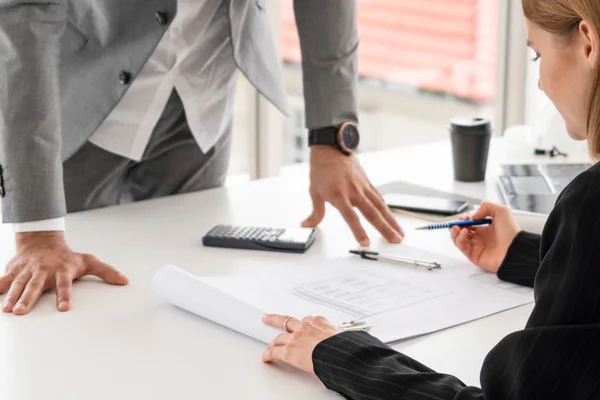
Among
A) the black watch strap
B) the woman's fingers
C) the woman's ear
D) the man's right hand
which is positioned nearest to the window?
the black watch strap

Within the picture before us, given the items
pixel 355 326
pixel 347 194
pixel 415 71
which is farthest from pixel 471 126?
pixel 415 71

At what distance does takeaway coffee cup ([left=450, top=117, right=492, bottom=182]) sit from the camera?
204cm

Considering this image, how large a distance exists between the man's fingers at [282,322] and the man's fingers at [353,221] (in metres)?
0.45

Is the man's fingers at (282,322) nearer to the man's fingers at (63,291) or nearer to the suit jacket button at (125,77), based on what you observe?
the man's fingers at (63,291)

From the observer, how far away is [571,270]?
2.81ft

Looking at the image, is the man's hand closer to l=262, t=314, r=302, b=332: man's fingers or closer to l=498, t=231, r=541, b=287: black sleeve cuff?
l=498, t=231, r=541, b=287: black sleeve cuff

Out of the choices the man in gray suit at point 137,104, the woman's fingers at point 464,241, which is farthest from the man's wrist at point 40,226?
the woman's fingers at point 464,241

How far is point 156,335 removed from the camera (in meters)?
1.18

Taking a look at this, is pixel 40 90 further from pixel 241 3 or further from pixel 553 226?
pixel 553 226

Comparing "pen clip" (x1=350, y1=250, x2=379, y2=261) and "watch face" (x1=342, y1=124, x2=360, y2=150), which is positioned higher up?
"watch face" (x1=342, y1=124, x2=360, y2=150)

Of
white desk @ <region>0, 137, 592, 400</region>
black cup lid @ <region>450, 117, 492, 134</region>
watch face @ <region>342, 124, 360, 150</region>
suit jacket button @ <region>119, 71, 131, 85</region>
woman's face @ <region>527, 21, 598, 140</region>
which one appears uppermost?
woman's face @ <region>527, 21, 598, 140</region>

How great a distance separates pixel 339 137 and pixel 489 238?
42 centimetres

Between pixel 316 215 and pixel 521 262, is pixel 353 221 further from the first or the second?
pixel 521 262

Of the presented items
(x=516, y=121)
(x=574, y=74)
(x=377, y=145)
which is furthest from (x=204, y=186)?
(x=377, y=145)
